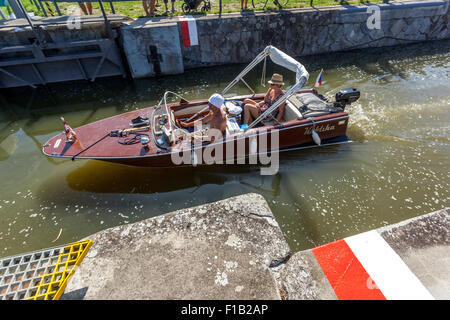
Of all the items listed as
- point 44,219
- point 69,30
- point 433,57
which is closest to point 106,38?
point 69,30

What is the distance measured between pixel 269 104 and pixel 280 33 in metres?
7.12

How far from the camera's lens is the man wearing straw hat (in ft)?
19.5

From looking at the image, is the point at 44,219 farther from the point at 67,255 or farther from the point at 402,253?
the point at 402,253

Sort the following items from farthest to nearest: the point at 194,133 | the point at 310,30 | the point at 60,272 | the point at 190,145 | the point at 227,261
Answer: the point at 310,30 < the point at 194,133 < the point at 190,145 < the point at 227,261 < the point at 60,272

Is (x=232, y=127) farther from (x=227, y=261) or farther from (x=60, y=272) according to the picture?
(x=60, y=272)

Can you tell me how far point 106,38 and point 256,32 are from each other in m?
6.86

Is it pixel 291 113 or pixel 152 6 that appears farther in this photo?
pixel 152 6

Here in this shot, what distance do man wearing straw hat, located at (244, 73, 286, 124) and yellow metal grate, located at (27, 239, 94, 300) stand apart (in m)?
4.93

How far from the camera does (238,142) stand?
557 cm

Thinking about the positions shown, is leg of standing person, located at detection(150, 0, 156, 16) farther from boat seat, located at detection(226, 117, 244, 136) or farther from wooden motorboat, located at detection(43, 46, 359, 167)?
boat seat, located at detection(226, 117, 244, 136)

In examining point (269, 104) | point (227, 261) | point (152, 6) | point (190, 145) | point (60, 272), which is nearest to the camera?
point (60, 272)

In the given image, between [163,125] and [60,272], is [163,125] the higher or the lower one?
the lower one

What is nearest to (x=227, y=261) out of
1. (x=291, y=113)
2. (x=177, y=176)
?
(x=177, y=176)

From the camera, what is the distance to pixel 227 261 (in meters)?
2.16
